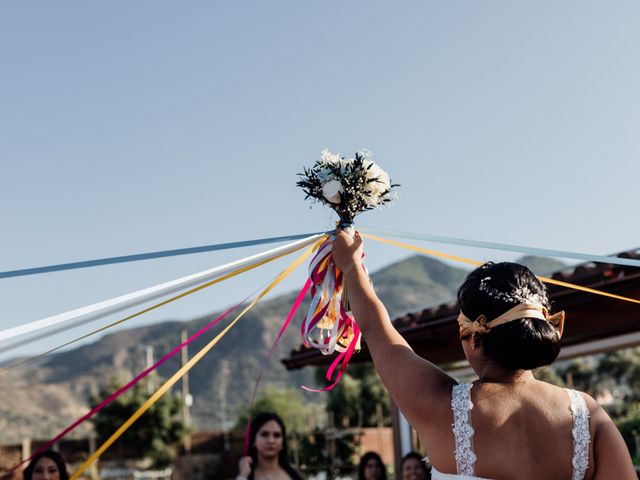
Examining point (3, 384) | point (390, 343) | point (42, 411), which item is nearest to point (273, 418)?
point (390, 343)

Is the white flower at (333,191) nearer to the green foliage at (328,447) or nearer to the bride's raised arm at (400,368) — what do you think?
the bride's raised arm at (400,368)

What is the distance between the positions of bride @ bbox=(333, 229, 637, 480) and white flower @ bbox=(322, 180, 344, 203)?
784 millimetres

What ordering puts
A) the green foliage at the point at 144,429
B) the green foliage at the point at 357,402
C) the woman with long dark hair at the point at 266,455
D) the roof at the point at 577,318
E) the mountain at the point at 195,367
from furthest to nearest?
the mountain at the point at 195,367 → the green foliage at the point at 357,402 → the green foliage at the point at 144,429 → the roof at the point at 577,318 → the woman with long dark hair at the point at 266,455

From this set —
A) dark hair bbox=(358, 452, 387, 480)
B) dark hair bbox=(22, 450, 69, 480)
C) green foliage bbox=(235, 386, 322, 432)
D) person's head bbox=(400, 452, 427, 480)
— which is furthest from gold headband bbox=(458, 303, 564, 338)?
green foliage bbox=(235, 386, 322, 432)

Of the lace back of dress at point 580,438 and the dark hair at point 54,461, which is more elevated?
the lace back of dress at point 580,438

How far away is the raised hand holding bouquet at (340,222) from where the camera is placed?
8.26 ft

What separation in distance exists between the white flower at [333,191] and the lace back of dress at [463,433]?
96 cm

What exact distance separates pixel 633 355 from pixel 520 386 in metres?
43.6

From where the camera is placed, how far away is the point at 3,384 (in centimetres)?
Answer: 11681

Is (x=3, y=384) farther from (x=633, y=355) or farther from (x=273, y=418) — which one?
(x=273, y=418)

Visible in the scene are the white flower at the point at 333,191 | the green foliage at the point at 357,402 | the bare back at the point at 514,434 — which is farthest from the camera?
the green foliage at the point at 357,402

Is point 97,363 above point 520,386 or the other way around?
the other way around

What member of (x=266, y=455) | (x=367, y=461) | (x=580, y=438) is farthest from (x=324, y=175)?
(x=367, y=461)

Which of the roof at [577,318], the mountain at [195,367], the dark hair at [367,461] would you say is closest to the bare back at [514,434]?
the roof at [577,318]
